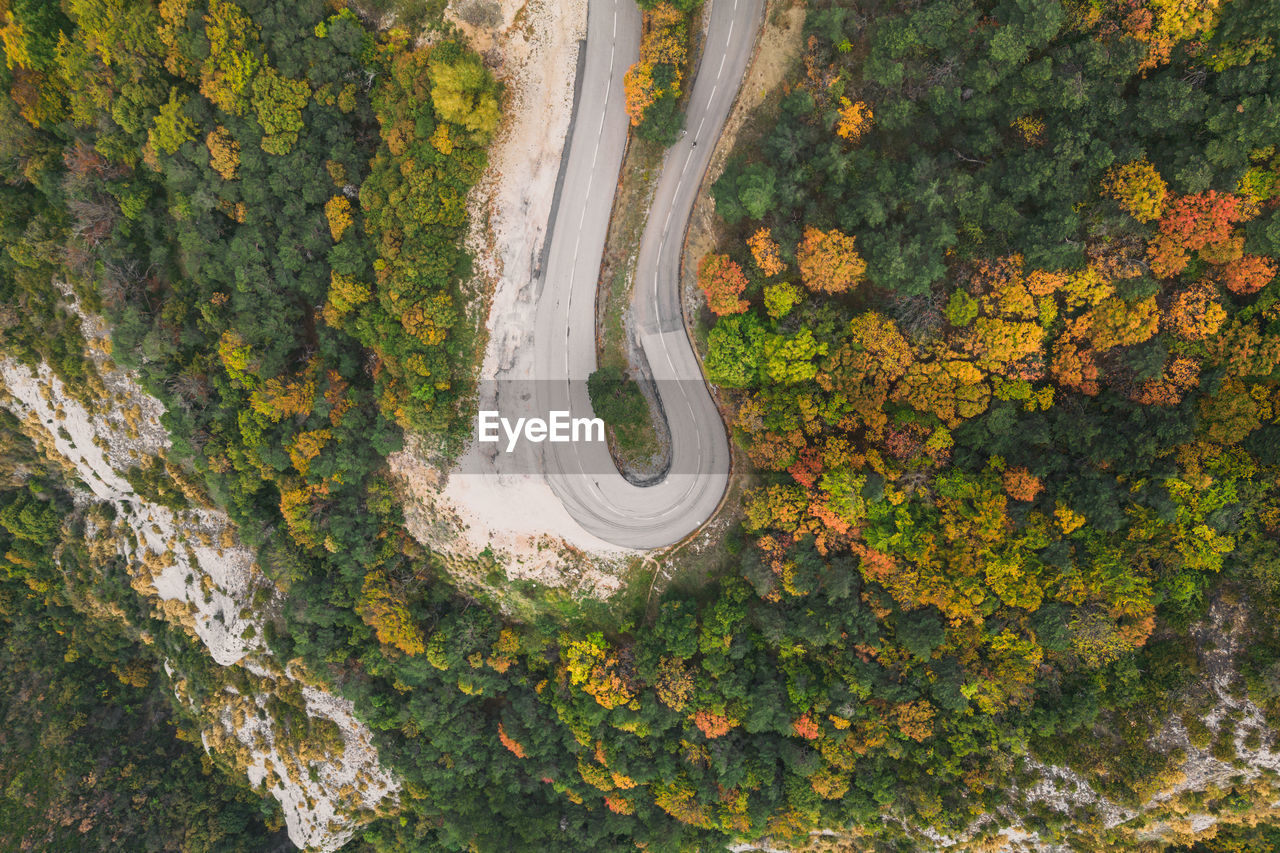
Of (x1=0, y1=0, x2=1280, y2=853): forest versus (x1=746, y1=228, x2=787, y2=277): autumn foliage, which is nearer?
(x1=0, y1=0, x2=1280, y2=853): forest

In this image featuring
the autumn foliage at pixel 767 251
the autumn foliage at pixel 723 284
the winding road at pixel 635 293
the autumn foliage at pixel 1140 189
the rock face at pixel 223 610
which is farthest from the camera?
the rock face at pixel 223 610

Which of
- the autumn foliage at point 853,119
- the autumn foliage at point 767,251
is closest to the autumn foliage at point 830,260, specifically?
the autumn foliage at point 767,251

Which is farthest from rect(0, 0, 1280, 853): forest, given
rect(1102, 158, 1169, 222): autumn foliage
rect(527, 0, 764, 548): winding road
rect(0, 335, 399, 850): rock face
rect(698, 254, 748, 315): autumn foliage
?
rect(527, 0, 764, 548): winding road

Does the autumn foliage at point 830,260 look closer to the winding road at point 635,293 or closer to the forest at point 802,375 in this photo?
the forest at point 802,375

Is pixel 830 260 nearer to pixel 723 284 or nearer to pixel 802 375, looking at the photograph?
pixel 723 284

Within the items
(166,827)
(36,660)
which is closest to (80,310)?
(36,660)

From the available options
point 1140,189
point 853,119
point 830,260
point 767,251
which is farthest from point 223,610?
point 1140,189

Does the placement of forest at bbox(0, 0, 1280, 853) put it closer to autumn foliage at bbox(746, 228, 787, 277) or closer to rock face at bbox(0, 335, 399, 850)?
autumn foliage at bbox(746, 228, 787, 277)
